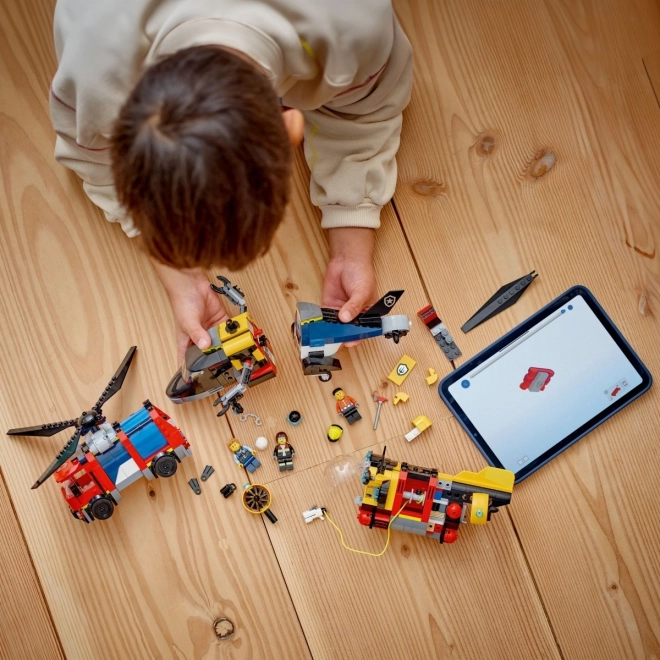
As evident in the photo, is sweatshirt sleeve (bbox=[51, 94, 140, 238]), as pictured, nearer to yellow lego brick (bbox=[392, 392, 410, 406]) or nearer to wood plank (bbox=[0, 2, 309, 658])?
wood plank (bbox=[0, 2, 309, 658])

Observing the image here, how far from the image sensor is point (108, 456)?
2.77 ft

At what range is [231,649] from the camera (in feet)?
2.99

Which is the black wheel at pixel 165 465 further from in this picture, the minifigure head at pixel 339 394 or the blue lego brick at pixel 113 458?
the minifigure head at pixel 339 394

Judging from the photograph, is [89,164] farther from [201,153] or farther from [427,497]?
[427,497]

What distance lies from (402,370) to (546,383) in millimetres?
227

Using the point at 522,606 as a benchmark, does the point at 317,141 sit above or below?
above

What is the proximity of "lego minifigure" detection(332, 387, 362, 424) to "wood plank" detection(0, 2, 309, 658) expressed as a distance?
18 cm

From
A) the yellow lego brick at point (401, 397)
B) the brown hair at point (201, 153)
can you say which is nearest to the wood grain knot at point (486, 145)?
the yellow lego brick at point (401, 397)

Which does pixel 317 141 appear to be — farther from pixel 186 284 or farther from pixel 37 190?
pixel 37 190

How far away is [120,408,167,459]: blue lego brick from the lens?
2.77ft

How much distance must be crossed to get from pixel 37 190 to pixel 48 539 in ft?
1.78

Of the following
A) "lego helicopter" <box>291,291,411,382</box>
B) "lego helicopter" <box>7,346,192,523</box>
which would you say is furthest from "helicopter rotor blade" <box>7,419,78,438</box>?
"lego helicopter" <box>291,291,411,382</box>

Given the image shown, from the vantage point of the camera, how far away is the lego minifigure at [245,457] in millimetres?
908

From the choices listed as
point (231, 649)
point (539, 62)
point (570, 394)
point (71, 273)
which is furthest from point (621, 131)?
point (231, 649)
